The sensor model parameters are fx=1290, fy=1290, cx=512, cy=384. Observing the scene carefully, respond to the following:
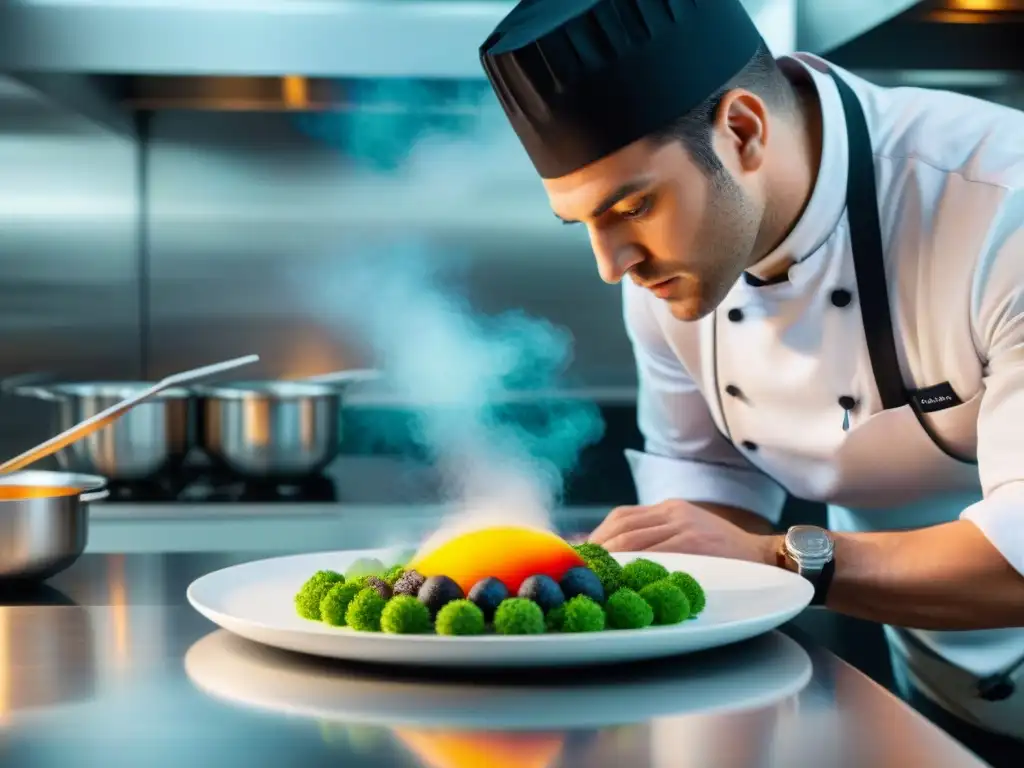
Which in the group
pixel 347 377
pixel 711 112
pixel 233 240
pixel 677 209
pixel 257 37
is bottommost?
pixel 347 377

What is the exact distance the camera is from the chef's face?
4.35 ft

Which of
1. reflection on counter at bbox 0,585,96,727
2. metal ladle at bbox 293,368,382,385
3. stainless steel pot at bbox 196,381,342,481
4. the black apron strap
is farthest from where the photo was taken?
metal ladle at bbox 293,368,382,385

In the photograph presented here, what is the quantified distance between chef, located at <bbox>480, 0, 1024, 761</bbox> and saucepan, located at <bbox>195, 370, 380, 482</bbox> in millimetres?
765

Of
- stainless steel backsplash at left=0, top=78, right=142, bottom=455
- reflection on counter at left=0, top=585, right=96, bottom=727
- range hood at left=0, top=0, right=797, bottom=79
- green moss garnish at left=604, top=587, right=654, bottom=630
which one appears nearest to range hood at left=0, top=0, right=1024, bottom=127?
range hood at left=0, top=0, right=797, bottom=79

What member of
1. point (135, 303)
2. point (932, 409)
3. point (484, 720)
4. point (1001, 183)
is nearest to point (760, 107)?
point (1001, 183)

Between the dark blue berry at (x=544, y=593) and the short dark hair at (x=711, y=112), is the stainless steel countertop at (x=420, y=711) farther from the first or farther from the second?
the short dark hair at (x=711, y=112)

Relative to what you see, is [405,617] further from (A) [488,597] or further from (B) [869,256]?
(B) [869,256]

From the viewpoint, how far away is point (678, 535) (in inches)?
52.4

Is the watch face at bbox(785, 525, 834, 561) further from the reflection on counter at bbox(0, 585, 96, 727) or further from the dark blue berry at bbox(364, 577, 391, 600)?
the reflection on counter at bbox(0, 585, 96, 727)

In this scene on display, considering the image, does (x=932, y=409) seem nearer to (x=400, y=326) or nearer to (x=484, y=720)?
(x=484, y=720)

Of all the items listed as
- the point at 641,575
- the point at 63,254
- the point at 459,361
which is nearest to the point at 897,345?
the point at 641,575

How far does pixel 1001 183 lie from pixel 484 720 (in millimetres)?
946

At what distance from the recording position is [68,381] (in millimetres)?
3014

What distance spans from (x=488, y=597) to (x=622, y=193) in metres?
0.53
